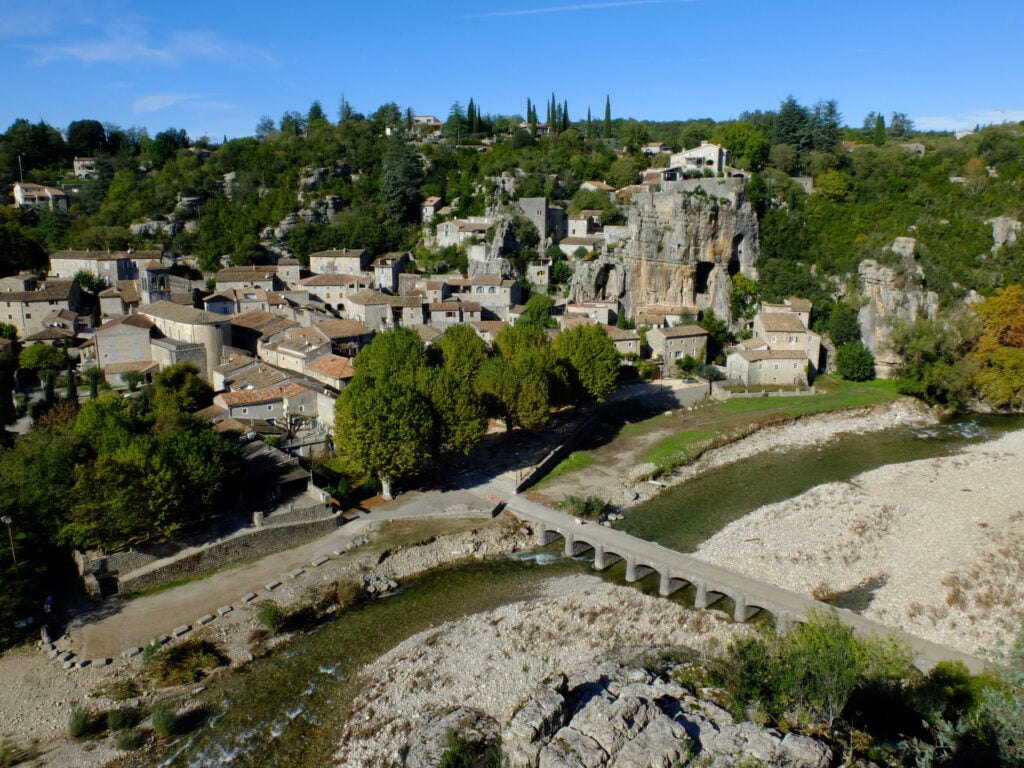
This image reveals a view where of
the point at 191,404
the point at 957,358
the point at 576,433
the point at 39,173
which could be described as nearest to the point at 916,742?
the point at 576,433

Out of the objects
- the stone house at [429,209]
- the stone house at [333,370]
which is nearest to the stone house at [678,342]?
the stone house at [333,370]

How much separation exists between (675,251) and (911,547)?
33380 mm

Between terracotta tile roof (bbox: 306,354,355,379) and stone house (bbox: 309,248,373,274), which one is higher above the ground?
stone house (bbox: 309,248,373,274)

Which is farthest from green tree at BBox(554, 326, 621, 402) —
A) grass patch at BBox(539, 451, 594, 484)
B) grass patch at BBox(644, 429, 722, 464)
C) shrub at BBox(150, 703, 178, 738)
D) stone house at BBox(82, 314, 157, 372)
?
shrub at BBox(150, 703, 178, 738)

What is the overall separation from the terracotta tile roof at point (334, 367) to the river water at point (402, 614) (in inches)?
605

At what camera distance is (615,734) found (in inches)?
604

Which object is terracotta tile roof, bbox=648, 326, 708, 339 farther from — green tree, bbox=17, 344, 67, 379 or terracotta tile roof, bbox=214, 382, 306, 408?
green tree, bbox=17, 344, 67, 379

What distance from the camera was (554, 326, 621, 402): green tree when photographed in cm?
3906

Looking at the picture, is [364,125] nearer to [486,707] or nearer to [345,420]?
[345,420]

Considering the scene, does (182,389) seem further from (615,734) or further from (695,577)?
(615,734)

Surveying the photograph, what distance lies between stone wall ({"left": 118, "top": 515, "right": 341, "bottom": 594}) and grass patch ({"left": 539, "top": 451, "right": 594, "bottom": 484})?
11.1m

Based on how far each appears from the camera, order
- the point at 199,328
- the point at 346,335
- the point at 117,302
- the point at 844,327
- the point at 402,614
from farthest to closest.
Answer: the point at 844,327, the point at 117,302, the point at 346,335, the point at 199,328, the point at 402,614

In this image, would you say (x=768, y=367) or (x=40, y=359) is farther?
(x=768, y=367)

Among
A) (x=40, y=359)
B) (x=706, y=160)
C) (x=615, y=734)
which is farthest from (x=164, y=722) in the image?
(x=706, y=160)
